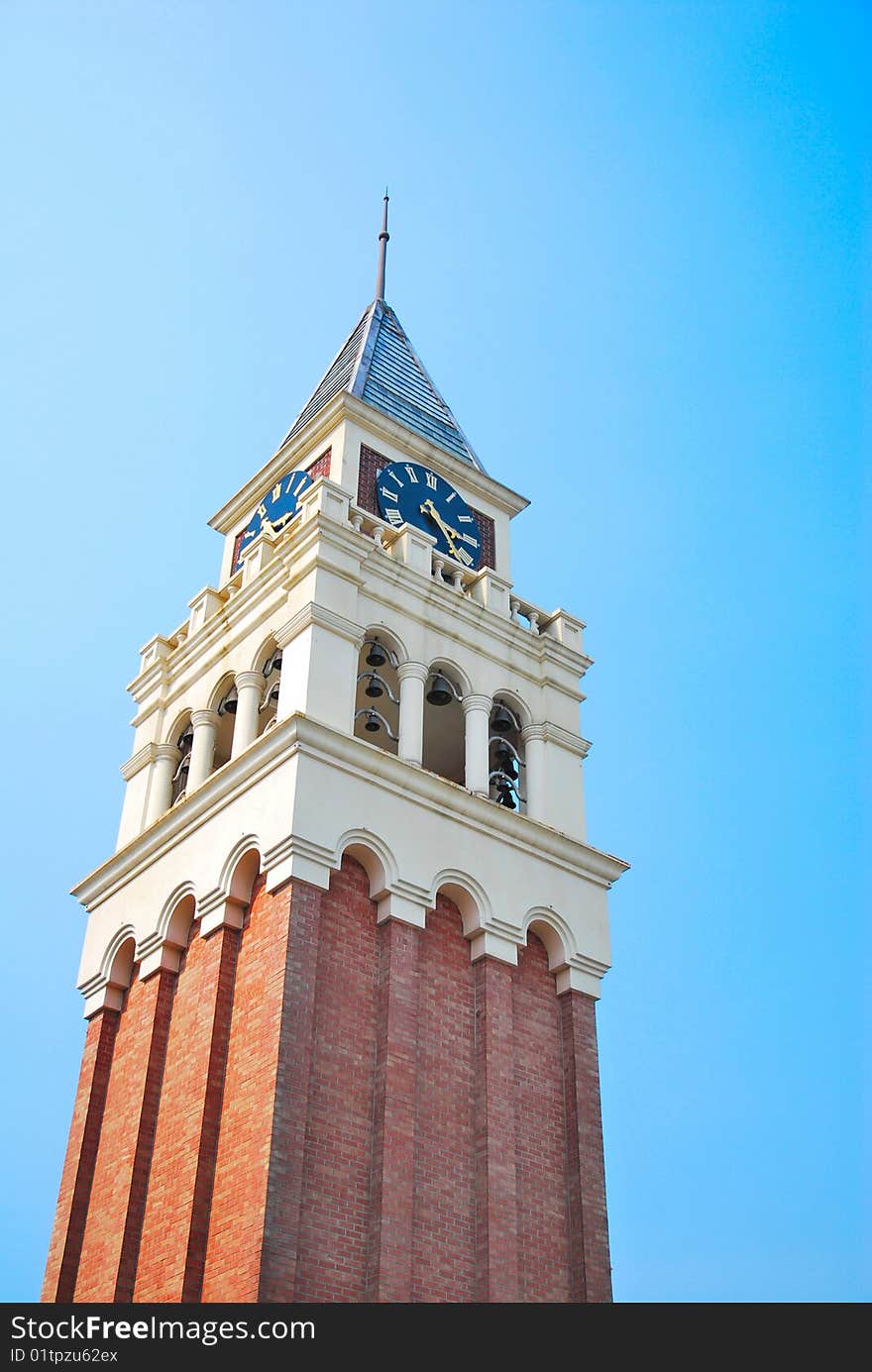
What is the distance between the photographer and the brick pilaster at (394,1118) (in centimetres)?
2419

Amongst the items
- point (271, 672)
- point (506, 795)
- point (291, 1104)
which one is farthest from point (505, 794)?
point (291, 1104)

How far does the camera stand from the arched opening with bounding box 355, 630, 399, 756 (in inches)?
1257

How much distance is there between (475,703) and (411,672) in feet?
5.64

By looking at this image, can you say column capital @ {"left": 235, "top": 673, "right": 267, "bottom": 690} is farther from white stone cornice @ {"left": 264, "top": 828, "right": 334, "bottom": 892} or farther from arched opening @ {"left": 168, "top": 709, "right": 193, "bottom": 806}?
white stone cornice @ {"left": 264, "top": 828, "right": 334, "bottom": 892}

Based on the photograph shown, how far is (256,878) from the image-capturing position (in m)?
28.4

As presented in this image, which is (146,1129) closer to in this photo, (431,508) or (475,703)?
(475,703)

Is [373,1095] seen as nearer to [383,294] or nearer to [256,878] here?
[256,878]

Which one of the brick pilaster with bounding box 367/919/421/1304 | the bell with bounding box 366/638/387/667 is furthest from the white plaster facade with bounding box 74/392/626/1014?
the brick pilaster with bounding box 367/919/421/1304

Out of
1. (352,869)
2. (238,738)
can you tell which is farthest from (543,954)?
(238,738)

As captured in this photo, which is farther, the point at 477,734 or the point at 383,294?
the point at 383,294

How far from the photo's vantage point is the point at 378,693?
105 feet

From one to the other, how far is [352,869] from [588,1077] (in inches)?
230

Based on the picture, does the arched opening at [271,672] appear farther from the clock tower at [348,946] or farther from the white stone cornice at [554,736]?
the white stone cornice at [554,736]

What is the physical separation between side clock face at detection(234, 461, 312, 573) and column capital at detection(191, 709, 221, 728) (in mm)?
4552
